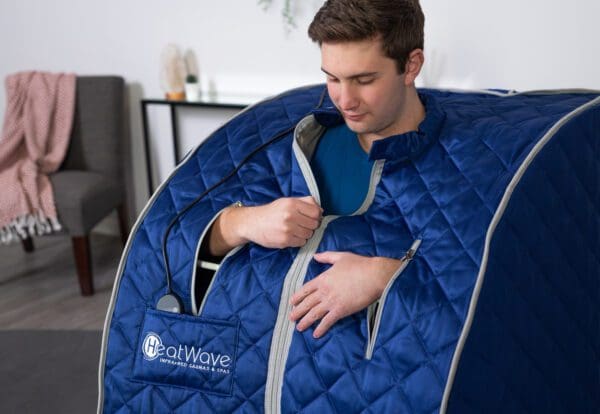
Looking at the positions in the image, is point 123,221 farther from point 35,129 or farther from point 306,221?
point 306,221

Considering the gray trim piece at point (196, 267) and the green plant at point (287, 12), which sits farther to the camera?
the green plant at point (287, 12)

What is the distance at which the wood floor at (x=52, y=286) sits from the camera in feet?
8.96

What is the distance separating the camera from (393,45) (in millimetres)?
1287

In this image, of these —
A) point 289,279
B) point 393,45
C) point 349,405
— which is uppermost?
point 393,45

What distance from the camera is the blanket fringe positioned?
2910 millimetres

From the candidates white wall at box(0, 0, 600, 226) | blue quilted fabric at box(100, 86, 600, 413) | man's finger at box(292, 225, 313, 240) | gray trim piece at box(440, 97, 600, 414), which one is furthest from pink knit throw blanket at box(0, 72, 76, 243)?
gray trim piece at box(440, 97, 600, 414)

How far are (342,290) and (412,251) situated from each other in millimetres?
130

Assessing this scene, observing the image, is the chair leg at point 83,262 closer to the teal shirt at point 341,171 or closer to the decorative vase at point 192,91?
the decorative vase at point 192,91

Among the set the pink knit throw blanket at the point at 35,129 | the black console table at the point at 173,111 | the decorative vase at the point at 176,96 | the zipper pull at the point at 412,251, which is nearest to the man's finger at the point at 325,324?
the zipper pull at the point at 412,251

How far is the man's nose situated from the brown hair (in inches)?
3.1

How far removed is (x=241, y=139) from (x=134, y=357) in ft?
1.59

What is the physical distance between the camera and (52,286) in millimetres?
3057

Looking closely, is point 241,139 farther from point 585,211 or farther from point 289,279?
point 585,211

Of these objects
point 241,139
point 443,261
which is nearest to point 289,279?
point 443,261
